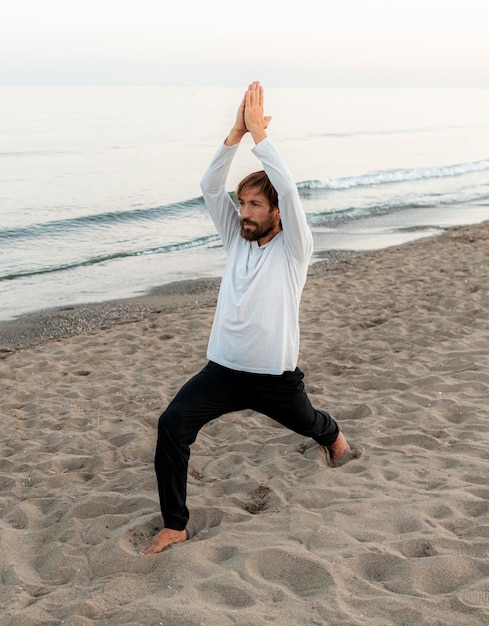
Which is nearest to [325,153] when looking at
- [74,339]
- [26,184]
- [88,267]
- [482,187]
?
[482,187]

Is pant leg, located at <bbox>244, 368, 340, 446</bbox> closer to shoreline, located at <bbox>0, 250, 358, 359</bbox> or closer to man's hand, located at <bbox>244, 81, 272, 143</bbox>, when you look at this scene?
man's hand, located at <bbox>244, 81, 272, 143</bbox>

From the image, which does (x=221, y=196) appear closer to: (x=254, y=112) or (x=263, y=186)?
(x=263, y=186)

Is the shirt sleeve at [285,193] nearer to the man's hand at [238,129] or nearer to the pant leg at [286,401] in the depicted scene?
the man's hand at [238,129]

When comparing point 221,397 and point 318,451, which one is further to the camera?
point 318,451

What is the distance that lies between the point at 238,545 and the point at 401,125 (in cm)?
5759

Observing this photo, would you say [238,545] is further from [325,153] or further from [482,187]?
[325,153]

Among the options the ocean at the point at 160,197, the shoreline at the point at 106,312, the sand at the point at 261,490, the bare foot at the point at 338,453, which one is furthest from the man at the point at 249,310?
the ocean at the point at 160,197

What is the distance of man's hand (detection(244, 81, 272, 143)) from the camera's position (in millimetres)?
3430

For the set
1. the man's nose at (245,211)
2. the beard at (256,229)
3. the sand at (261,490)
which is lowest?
the sand at (261,490)

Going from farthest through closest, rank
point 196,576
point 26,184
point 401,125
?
point 401,125, point 26,184, point 196,576

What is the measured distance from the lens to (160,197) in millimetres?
21938

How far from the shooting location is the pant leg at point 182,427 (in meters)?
3.54

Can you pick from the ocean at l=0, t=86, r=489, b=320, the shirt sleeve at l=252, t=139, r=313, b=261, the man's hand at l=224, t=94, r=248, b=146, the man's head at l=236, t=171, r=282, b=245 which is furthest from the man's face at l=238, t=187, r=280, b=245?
the ocean at l=0, t=86, r=489, b=320

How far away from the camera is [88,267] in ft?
44.4
